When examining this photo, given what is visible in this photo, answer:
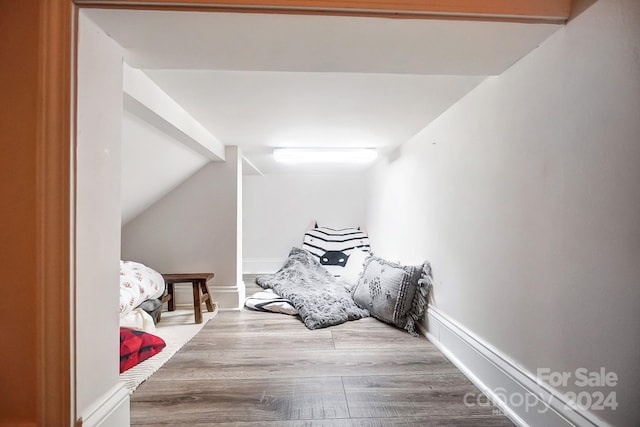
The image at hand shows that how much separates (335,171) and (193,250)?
2277 mm

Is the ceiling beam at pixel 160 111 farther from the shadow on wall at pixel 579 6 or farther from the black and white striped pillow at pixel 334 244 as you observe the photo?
the black and white striped pillow at pixel 334 244

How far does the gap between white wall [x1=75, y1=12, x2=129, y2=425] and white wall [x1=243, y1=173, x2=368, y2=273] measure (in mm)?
3452

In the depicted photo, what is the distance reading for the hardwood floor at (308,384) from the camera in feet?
4.22

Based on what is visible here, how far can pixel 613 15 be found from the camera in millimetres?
839

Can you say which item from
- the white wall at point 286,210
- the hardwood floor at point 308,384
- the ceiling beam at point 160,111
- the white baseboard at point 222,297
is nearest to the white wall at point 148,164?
the ceiling beam at point 160,111

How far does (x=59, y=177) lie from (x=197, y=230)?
2101 mm

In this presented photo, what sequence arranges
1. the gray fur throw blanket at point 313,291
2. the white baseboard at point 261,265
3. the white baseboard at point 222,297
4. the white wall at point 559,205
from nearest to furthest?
the white wall at point 559,205
the gray fur throw blanket at point 313,291
the white baseboard at point 222,297
the white baseboard at point 261,265

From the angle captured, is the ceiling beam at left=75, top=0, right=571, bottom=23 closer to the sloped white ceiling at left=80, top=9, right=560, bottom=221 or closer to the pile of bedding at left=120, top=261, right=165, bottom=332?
the sloped white ceiling at left=80, top=9, right=560, bottom=221

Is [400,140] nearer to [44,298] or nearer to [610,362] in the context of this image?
[610,362]

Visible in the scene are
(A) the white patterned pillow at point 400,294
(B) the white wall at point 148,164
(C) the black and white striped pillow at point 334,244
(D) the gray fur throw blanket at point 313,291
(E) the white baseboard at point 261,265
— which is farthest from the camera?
(E) the white baseboard at point 261,265

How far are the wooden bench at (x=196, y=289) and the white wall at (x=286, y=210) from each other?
1713 millimetres

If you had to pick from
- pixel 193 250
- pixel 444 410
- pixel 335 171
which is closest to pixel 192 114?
pixel 193 250

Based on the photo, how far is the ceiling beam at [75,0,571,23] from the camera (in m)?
0.85

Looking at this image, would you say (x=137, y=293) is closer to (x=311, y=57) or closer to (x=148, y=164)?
(x=148, y=164)
